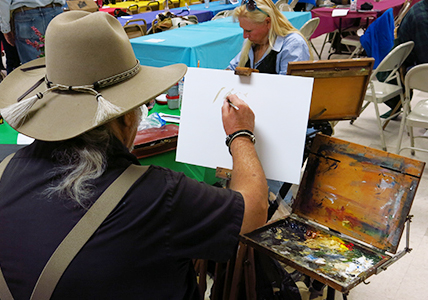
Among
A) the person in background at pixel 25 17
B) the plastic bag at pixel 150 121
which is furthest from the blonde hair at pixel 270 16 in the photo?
the person in background at pixel 25 17

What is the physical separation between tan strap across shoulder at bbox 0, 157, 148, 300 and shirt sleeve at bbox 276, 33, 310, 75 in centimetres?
166

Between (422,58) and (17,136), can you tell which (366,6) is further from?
(17,136)

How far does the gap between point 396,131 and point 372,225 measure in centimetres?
291

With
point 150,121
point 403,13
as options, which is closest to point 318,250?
point 150,121

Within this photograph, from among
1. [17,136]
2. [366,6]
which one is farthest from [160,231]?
[366,6]

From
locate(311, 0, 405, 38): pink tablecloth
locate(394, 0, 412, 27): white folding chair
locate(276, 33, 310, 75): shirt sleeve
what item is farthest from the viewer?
locate(394, 0, 412, 27): white folding chair

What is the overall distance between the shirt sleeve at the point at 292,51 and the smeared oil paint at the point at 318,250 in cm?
116

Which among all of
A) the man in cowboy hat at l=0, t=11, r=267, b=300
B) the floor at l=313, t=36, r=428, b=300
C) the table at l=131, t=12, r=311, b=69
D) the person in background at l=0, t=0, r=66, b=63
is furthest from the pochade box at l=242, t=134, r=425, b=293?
the person in background at l=0, t=0, r=66, b=63

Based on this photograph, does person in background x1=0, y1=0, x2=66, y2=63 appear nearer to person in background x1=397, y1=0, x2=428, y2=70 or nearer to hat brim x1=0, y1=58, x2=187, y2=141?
hat brim x1=0, y1=58, x2=187, y2=141

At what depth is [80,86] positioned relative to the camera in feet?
2.76

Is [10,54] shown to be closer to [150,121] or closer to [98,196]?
[150,121]

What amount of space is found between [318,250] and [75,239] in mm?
815

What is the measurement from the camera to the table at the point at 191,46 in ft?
10.1

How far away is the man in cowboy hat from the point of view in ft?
2.42
